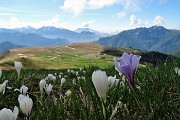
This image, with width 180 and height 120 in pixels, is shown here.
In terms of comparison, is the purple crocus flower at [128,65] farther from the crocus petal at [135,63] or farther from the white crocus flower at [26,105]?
the white crocus flower at [26,105]

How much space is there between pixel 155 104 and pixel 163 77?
2.39 m

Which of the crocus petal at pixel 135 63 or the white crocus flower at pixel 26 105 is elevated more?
the crocus petal at pixel 135 63

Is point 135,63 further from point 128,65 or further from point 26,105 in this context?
point 26,105

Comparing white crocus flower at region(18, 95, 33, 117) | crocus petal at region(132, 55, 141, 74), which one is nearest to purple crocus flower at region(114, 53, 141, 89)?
crocus petal at region(132, 55, 141, 74)

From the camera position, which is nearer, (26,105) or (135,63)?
(135,63)

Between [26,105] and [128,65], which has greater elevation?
[128,65]

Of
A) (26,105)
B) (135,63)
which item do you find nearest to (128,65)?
(135,63)

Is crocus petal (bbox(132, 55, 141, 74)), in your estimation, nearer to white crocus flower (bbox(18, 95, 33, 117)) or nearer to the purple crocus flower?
the purple crocus flower

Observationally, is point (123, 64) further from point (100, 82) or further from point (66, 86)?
point (66, 86)

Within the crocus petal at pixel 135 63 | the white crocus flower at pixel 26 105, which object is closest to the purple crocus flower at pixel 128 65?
the crocus petal at pixel 135 63

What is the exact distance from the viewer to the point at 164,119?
2.80 metres

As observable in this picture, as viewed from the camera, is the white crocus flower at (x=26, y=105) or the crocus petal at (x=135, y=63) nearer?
the crocus petal at (x=135, y=63)

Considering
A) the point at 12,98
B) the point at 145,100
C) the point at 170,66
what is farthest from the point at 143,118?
the point at 170,66

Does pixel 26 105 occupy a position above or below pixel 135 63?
below
